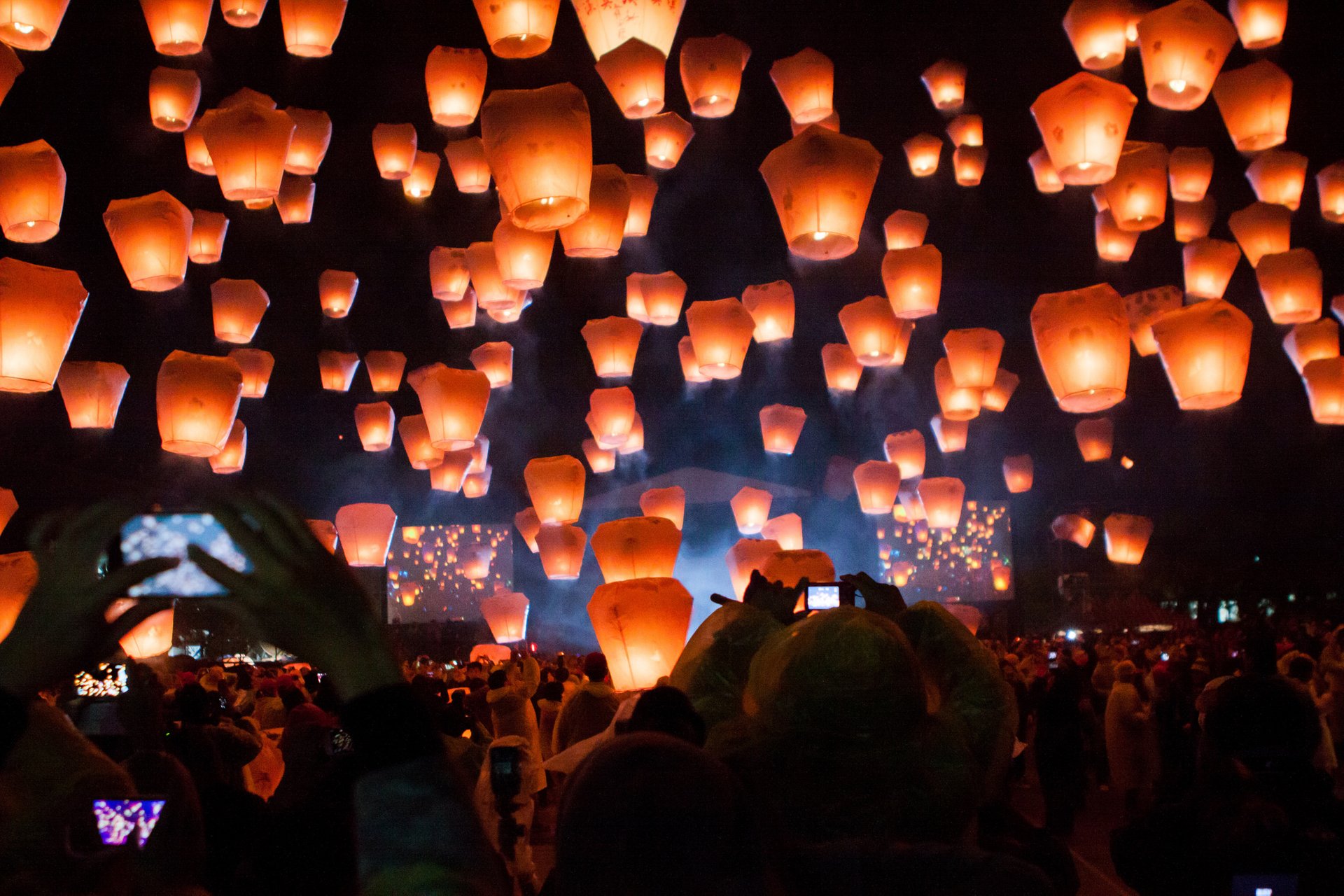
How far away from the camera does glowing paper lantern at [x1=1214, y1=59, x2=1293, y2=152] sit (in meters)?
7.42

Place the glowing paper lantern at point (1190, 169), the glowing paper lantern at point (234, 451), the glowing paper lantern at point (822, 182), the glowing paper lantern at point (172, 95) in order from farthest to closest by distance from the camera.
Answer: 1. the glowing paper lantern at point (234, 451)
2. the glowing paper lantern at point (1190, 169)
3. the glowing paper lantern at point (172, 95)
4. the glowing paper lantern at point (822, 182)

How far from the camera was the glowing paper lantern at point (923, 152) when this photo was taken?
→ 1062 centimetres

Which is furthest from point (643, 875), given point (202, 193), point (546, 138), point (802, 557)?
point (202, 193)

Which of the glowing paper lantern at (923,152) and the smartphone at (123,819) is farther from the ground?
the glowing paper lantern at (923,152)

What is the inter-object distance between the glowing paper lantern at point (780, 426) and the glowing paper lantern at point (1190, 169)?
203 inches

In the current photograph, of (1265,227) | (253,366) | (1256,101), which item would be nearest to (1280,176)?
(1265,227)

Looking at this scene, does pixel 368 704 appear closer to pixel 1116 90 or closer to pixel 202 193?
pixel 1116 90

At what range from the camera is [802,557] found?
7.09 m

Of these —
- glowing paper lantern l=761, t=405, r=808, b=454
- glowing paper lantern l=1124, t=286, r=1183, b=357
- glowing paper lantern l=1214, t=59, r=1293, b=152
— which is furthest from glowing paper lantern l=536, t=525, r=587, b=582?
glowing paper lantern l=1214, t=59, r=1293, b=152

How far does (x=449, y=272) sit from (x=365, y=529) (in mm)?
2945

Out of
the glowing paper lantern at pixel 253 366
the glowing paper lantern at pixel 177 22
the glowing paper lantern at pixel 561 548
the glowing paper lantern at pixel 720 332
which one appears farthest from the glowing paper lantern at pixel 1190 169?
the glowing paper lantern at pixel 253 366

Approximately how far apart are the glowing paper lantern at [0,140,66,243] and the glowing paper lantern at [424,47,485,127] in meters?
2.47

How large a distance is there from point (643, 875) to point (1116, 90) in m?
6.65

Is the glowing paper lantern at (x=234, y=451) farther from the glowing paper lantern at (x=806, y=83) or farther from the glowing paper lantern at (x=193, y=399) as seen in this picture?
the glowing paper lantern at (x=806, y=83)
